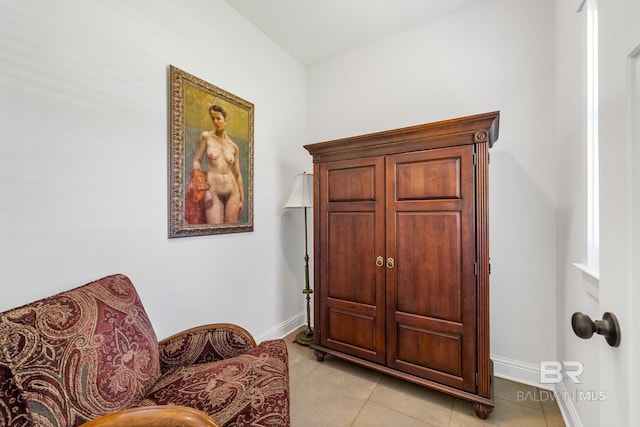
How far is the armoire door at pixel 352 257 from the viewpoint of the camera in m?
1.87

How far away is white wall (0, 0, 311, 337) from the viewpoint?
1.14m

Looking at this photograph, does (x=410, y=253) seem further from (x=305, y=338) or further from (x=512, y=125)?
(x=305, y=338)

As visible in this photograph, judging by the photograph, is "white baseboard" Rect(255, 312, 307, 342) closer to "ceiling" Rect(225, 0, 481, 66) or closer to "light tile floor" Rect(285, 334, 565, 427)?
"light tile floor" Rect(285, 334, 565, 427)

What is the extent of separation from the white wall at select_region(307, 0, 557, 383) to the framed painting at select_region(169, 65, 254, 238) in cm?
158

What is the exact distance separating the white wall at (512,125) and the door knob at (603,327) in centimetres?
158

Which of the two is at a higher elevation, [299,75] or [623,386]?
[299,75]

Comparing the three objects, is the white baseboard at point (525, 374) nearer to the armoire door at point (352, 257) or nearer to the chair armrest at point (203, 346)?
the armoire door at point (352, 257)

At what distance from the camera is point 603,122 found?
604 mm

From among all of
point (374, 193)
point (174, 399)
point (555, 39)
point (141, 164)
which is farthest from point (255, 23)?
point (174, 399)

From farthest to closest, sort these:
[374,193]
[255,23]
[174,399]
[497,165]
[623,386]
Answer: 1. [255,23]
2. [497,165]
3. [374,193]
4. [174,399]
5. [623,386]

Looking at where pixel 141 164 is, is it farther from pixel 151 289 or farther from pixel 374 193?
pixel 374 193

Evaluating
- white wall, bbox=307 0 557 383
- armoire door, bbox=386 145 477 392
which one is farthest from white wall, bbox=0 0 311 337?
white wall, bbox=307 0 557 383

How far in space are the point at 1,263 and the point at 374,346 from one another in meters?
2.05

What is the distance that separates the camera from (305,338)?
2525 millimetres
